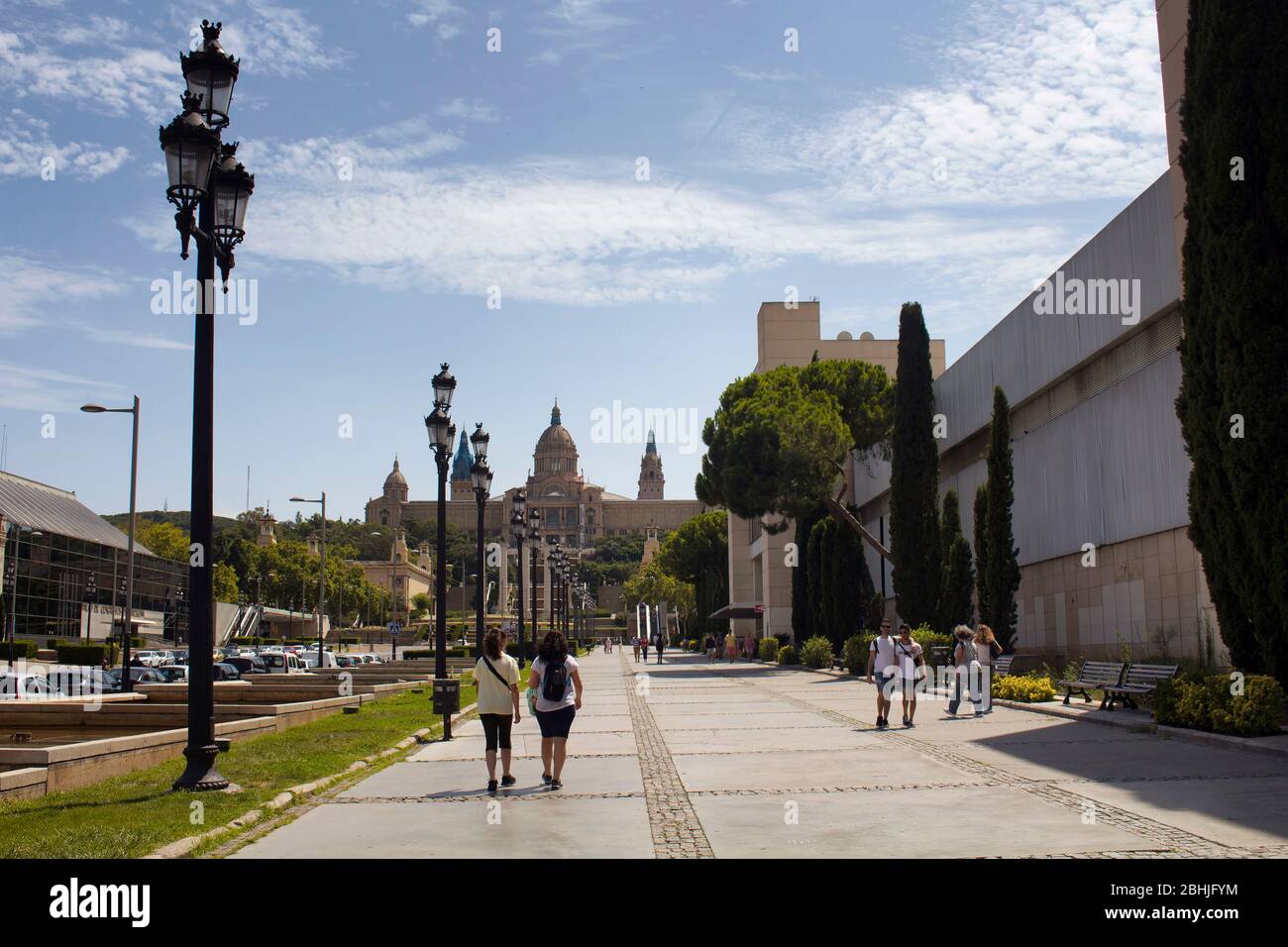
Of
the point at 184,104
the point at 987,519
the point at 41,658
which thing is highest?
the point at 184,104

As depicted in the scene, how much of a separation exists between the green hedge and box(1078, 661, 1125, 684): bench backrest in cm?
295

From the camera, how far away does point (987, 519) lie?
27.6 metres

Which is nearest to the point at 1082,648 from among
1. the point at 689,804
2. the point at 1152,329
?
the point at 1152,329

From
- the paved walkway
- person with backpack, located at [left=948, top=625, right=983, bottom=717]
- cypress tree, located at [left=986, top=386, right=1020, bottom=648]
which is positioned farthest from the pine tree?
the paved walkway

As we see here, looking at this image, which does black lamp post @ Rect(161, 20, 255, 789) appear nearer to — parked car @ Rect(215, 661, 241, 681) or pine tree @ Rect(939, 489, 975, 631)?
parked car @ Rect(215, 661, 241, 681)

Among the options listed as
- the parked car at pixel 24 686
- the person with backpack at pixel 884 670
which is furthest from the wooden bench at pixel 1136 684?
the parked car at pixel 24 686

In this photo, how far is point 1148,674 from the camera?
17.3 m

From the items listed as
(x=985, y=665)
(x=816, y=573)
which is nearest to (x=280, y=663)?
(x=816, y=573)

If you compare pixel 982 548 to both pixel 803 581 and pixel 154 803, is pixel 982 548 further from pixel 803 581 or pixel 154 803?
pixel 803 581

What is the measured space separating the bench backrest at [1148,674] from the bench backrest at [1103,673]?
272mm

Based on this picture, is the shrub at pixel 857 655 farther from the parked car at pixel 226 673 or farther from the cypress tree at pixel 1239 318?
the cypress tree at pixel 1239 318
